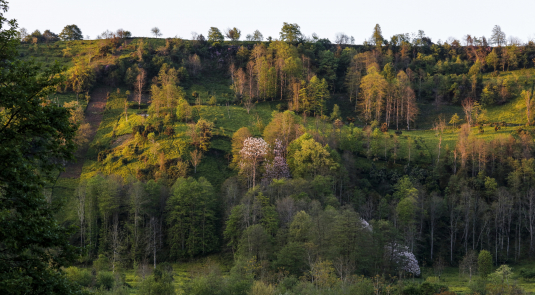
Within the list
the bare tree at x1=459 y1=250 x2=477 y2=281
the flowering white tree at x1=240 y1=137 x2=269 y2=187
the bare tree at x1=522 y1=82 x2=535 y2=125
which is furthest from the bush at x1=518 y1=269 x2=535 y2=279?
the bare tree at x1=522 y1=82 x2=535 y2=125

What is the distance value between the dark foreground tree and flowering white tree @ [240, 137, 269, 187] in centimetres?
6369

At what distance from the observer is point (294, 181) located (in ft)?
245

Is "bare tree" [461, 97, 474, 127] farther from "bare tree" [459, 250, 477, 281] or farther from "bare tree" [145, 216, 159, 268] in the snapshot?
"bare tree" [145, 216, 159, 268]

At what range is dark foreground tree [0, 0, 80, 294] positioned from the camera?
49.1 ft

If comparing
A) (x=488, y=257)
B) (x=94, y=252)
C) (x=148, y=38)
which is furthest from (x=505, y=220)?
(x=148, y=38)

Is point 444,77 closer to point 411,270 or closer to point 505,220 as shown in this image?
point 505,220

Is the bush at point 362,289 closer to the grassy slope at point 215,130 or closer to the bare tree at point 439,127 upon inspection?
the grassy slope at point 215,130

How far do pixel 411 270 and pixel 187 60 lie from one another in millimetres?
109410

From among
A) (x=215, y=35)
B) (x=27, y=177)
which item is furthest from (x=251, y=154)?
(x=215, y=35)

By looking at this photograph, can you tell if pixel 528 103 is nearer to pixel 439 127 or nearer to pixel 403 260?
pixel 439 127

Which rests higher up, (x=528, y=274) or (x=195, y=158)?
(x=195, y=158)

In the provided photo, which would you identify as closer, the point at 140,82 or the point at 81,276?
the point at 81,276

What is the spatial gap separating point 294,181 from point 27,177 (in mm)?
60803

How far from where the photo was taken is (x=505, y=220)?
8000 centimetres
